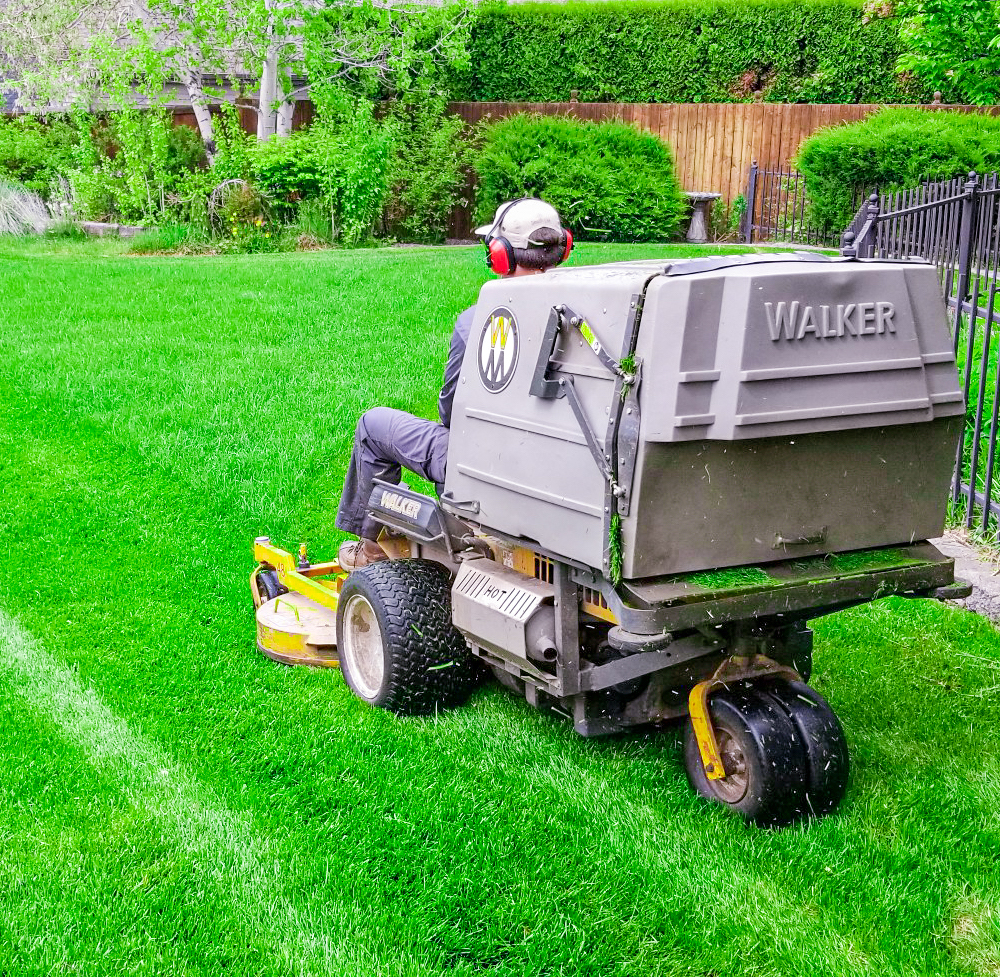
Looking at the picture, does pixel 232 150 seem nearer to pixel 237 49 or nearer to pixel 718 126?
pixel 237 49

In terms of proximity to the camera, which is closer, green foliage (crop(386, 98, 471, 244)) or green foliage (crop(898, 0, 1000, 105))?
green foliage (crop(898, 0, 1000, 105))

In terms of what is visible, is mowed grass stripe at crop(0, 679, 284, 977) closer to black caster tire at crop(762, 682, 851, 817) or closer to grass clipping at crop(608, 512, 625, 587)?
grass clipping at crop(608, 512, 625, 587)

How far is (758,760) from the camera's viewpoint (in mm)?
3680

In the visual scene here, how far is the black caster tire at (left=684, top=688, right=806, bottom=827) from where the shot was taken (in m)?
3.68

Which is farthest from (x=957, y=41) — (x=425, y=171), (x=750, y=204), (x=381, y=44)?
(x=381, y=44)

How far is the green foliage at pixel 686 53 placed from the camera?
21281 millimetres

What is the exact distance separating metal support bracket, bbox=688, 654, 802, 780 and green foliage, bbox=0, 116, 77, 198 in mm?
18264

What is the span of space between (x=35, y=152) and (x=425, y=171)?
673cm

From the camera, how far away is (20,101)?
21.1 metres

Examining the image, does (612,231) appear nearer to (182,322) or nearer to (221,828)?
(182,322)

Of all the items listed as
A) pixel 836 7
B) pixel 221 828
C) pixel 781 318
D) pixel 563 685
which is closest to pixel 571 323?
pixel 781 318

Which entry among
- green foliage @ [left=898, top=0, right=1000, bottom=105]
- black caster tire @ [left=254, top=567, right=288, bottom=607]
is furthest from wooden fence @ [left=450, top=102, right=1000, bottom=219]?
black caster tire @ [left=254, top=567, right=288, bottom=607]

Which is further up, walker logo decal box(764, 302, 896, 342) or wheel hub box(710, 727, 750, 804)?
walker logo decal box(764, 302, 896, 342)

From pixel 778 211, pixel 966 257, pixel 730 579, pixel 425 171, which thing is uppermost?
pixel 966 257
